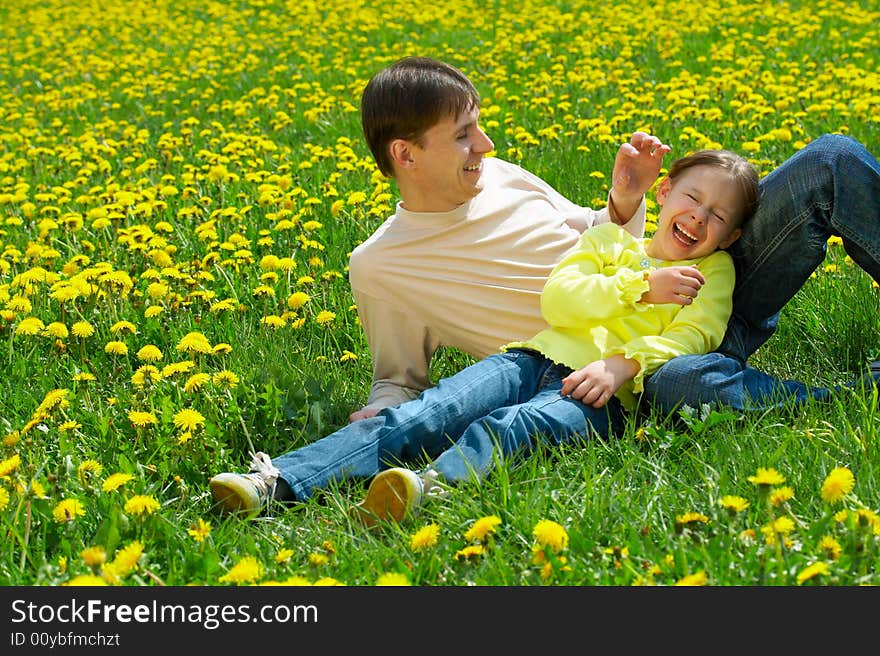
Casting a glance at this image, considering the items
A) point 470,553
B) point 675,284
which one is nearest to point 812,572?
point 470,553

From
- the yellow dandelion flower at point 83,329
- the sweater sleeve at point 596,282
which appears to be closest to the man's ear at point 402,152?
the sweater sleeve at point 596,282

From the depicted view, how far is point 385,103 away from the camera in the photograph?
10.4 ft

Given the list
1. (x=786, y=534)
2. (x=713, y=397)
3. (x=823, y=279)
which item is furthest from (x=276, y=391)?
(x=823, y=279)

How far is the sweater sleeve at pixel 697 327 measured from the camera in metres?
2.79

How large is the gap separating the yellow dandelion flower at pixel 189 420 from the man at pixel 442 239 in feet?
1.65

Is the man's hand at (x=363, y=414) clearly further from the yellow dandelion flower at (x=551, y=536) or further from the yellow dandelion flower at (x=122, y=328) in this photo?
the yellow dandelion flower at (x=551, y=536)

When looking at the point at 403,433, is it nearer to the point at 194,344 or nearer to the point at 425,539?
the point at 425,539

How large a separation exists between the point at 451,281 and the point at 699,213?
0.70m

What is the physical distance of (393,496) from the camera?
240 centimetres

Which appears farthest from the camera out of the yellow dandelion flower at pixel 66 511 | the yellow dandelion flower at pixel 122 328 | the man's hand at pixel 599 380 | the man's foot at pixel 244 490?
the yellow dandelion flower at pixel 122 328

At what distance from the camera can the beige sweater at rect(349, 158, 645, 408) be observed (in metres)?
3.20

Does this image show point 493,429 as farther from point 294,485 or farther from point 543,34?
point 543,34

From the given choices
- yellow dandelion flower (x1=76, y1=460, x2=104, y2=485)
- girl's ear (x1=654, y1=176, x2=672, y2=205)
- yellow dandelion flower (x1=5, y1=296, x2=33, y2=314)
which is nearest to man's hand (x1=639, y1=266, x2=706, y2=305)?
girl's ear (x1=654, y1=176, x2=672, y2=205)

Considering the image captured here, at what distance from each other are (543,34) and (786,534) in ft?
23.0
